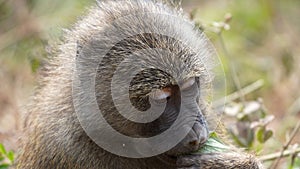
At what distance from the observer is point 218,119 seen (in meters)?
4.51

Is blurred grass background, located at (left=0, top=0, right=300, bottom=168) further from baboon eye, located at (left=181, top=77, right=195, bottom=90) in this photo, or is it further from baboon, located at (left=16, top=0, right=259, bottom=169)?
baboon eye, located at (left=181, top=77, right=195, bottom=90)

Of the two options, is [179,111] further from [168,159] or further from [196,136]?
[168,159]

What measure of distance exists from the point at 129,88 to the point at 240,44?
4.94 meters

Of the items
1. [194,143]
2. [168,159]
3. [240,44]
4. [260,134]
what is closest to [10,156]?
[168,159]

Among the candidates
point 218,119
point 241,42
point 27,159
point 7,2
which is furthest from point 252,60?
point 27,159

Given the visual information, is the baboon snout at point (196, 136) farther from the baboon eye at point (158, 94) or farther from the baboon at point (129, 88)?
the baboon eye at point (158, 94)

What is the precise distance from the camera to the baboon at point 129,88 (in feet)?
12.5

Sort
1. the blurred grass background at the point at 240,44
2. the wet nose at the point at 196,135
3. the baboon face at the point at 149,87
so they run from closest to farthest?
the wet nose at the point at 196,135 < the baboon face at the point at 149,87 < the blurred grass background at the point at 240,44

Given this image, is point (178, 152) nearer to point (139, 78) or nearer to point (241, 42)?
point (139, 78)

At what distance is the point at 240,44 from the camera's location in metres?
8.59

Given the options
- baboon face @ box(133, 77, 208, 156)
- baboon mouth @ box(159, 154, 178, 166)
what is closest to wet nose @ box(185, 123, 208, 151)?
baboon face @ box(133, 77, 208, 156)

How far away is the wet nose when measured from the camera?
3.67m

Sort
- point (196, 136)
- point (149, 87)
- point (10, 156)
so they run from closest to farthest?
point (196, 136) → point (149, 87) → point (10, 156)

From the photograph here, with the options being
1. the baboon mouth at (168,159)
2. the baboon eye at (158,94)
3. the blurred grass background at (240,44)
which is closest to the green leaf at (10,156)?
the blurred grass background at (240,44)
